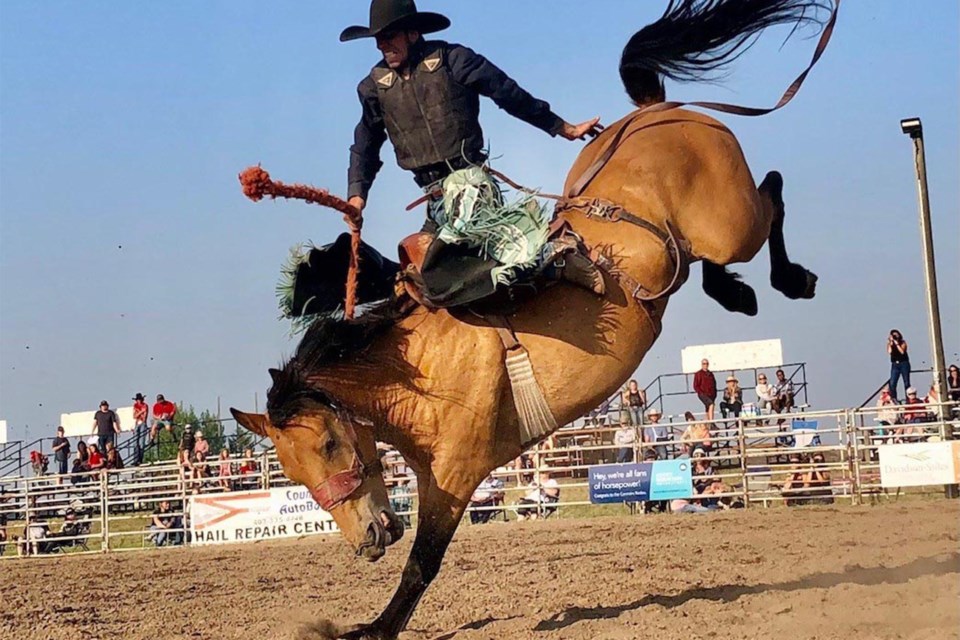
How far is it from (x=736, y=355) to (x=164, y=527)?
1138 cm

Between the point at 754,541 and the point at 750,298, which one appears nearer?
the point at 750,298

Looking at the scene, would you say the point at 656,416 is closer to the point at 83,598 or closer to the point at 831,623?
the point at 83,598

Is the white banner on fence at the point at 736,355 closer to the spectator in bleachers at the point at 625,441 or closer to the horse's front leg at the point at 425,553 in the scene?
the spectator in bleachers at the point at 625,441

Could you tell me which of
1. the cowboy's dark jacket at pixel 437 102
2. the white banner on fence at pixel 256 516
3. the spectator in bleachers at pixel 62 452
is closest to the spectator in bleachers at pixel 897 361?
the white banner on fence at pixel 256 516

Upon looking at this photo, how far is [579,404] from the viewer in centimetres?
500

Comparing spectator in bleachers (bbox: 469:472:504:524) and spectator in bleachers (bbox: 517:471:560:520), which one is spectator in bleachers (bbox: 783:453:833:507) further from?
spectator in bleachers (bbox: 469:472:504:524)

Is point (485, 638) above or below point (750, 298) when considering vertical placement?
below

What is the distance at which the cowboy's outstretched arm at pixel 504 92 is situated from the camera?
5.20 metres

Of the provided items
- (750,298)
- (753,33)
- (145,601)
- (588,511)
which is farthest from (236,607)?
(588,511)

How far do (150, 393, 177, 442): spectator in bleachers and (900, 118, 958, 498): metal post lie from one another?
492 inches

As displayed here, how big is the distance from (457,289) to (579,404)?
778mm

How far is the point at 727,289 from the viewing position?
5844mm

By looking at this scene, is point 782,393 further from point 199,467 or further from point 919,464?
point 199,467

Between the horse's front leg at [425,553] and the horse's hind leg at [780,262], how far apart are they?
2223 mm
